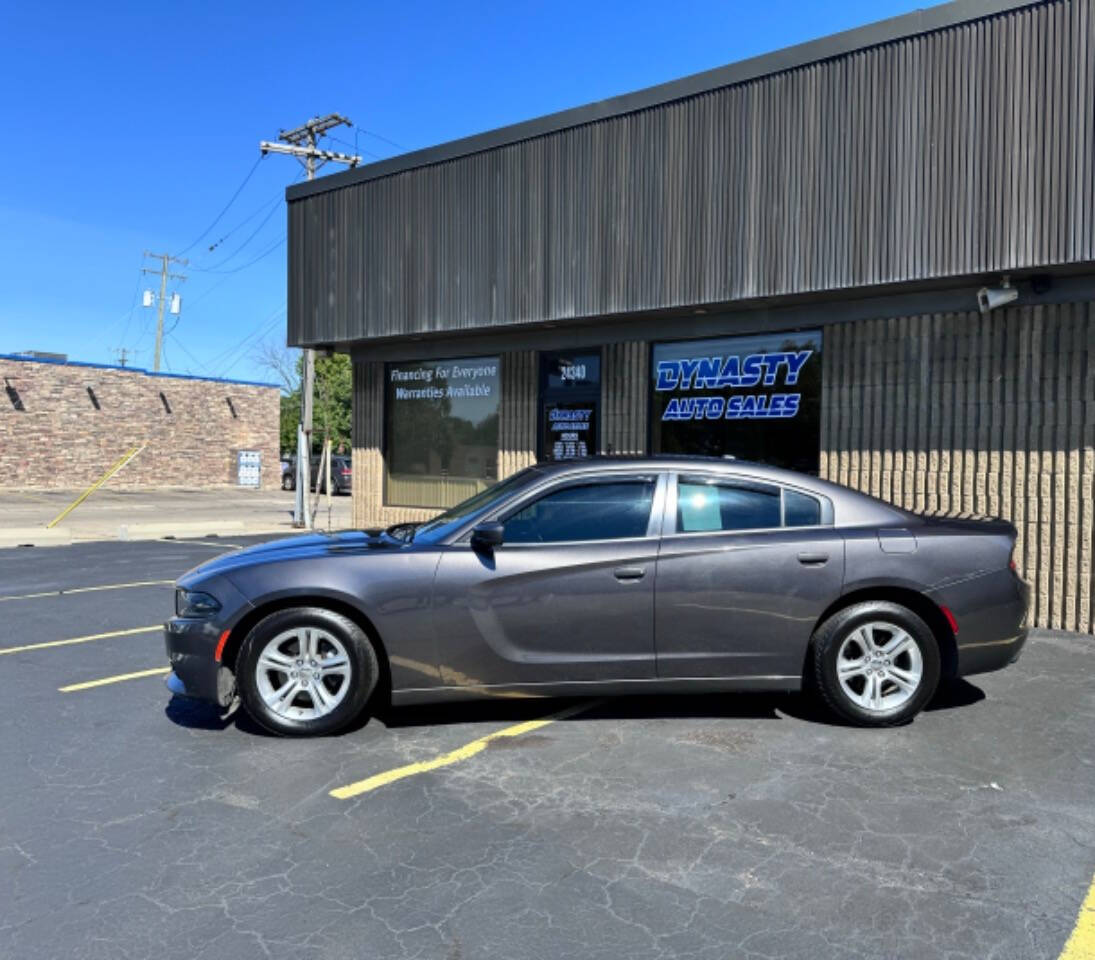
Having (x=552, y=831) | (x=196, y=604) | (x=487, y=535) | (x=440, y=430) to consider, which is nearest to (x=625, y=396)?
(x=440, y=430)

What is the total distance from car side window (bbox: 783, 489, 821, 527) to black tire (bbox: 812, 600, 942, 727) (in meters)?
0.53

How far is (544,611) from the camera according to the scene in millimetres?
4766

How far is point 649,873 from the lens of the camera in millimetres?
3318

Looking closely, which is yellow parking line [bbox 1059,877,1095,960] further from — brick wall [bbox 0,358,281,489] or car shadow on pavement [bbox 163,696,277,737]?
brick wall [bbox 0,358,281,489]

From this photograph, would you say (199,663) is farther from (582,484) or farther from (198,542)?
(198,542)

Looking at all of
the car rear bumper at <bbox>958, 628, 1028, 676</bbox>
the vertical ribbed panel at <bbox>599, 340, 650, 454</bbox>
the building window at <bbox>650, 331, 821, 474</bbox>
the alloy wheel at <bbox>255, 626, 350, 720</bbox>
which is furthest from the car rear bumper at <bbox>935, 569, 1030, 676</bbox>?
the vertical ribbed panel at <bbox>599, 340, 650, 454</bbox>

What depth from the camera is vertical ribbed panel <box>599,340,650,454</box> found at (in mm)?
10859

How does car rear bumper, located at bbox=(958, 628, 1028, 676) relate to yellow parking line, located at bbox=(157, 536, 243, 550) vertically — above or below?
above

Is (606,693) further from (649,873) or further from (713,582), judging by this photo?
→ (649,873)

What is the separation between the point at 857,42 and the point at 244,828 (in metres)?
8.31

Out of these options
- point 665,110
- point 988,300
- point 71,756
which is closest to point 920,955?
point 71,756

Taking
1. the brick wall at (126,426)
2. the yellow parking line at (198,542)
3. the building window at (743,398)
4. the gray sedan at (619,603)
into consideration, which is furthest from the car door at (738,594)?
the brick wall at (126,426)

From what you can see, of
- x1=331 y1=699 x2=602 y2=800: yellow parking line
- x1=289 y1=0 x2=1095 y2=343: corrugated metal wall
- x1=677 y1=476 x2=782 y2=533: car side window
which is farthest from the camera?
x1=289 y1=0 x2=1095 y2=343: corrugated metal wall

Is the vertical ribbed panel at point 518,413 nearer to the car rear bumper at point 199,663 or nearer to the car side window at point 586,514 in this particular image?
the car side window at point 586,514
